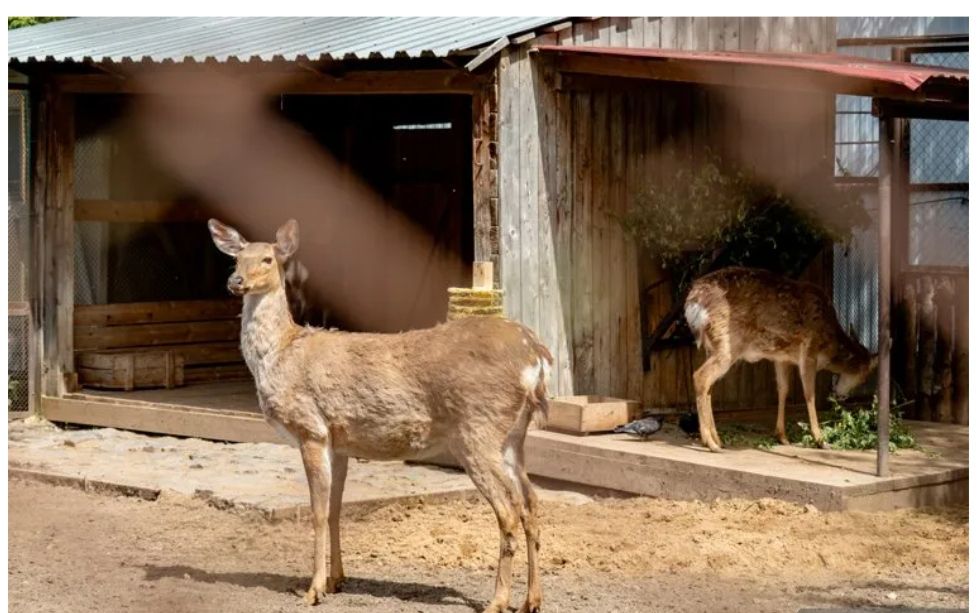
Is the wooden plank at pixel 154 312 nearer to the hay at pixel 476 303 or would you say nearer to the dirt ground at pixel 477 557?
the hay at pixel 476 303

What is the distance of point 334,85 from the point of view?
12500 millimetres

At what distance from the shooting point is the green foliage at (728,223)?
12.2m

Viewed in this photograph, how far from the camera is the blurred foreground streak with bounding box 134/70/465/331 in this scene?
1584 cm

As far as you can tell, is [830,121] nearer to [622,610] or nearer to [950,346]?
[950,346]

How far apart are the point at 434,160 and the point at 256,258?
25.2 feet

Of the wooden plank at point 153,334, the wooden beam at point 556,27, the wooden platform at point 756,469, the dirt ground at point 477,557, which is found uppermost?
the wooden beam at point 556,27

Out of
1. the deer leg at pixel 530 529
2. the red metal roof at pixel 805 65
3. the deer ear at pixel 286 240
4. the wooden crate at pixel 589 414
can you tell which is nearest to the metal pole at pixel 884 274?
the red metal roof at pixel 805 65

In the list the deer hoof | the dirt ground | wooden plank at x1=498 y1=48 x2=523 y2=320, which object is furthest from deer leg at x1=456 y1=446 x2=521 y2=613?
wooden plank at x1=498 y1=48 x2=523 y2=320

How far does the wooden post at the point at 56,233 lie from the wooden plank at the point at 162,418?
0.73 ft

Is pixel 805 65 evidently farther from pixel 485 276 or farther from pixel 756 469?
pixel 485 276

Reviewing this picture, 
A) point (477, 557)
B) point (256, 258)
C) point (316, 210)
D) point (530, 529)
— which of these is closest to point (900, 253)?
point (316, 210)

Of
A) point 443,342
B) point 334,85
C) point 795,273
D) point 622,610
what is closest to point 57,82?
point 334,85

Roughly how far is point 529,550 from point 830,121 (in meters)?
6.97

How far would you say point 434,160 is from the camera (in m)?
15.9
